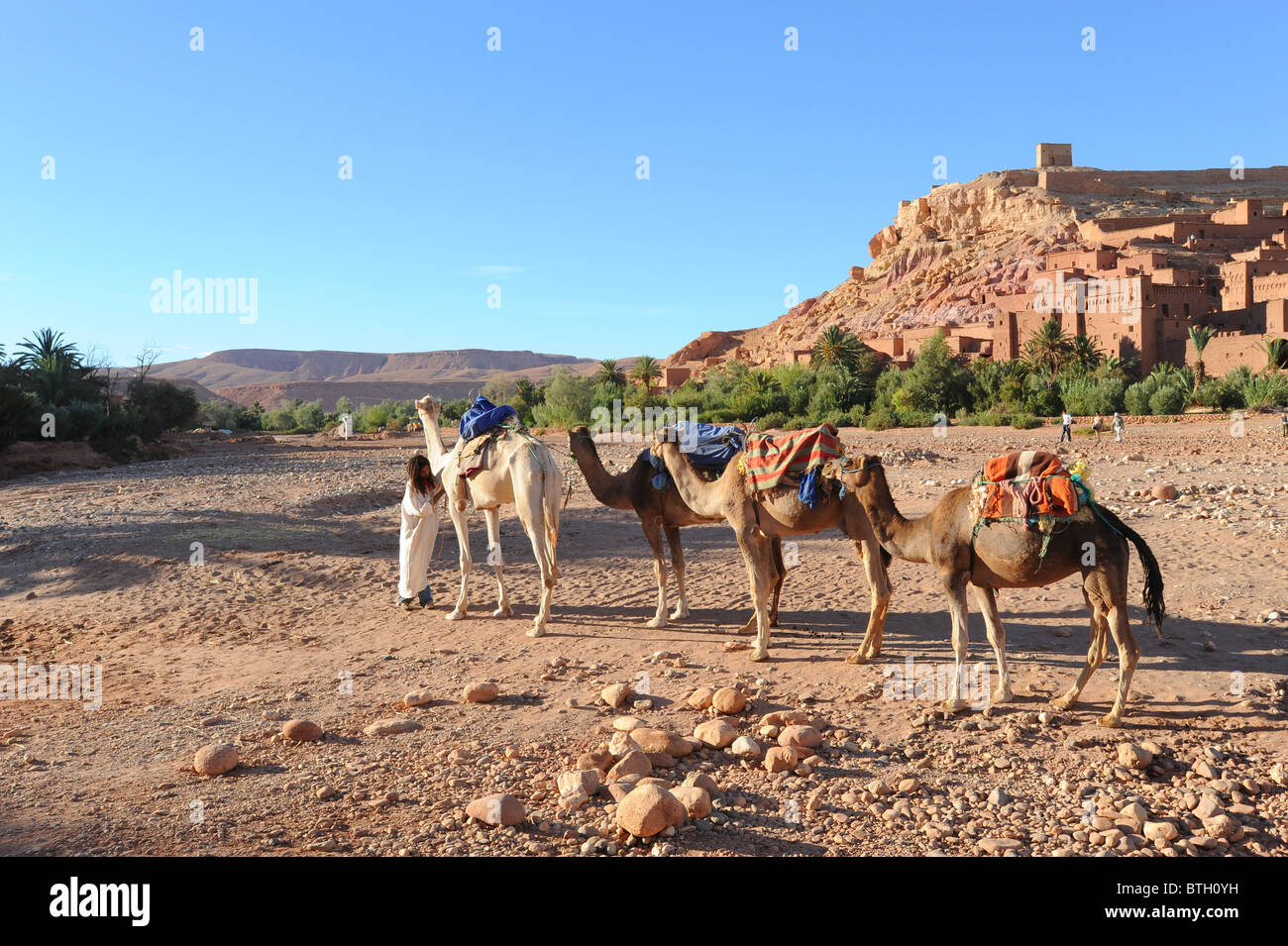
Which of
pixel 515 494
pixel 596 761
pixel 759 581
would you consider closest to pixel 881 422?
pixel 515 494

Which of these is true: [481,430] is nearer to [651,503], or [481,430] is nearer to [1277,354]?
[651,503]

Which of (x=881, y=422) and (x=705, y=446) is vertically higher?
(x=881, y=422)

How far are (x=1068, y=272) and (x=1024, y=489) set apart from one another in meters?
55.2

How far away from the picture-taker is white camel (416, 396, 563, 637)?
7965 millimetres

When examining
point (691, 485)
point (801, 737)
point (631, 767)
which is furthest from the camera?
point (691, 485)

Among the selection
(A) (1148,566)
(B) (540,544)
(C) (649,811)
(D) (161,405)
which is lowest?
(C) (649,811)

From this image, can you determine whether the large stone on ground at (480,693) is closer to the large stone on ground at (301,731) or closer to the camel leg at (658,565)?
the large stone on ground at (301,731)

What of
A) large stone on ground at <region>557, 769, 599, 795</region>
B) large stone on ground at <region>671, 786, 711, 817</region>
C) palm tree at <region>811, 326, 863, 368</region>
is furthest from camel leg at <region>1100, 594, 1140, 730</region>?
palm tree at <region>811, 326, 863, 368</region>

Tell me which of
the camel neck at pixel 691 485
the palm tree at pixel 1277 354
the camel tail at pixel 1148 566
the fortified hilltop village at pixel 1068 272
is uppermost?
the fortified hilltop village at pixel 1068 272

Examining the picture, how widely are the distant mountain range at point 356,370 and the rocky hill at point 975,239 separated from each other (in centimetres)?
6211

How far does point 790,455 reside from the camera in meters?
6.75

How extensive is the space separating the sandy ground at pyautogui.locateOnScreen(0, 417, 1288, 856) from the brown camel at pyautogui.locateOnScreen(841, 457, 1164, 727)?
1.35 feet

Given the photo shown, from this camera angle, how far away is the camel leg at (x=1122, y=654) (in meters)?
5.29

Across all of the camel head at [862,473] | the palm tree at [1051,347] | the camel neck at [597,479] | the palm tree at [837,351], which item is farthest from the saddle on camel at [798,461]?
the palm tree at [837,351]
